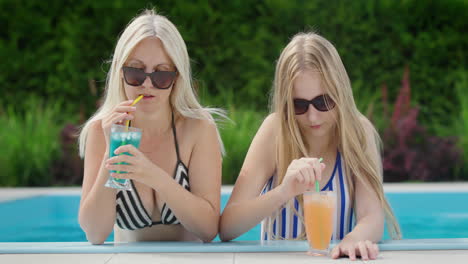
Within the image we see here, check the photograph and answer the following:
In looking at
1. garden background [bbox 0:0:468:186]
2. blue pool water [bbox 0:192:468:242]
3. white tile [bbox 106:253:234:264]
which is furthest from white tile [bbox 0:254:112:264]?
garden background [bbox 0:0:468:186]

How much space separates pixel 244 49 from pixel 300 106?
19.3ft

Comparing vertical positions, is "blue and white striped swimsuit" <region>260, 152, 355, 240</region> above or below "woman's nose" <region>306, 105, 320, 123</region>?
below

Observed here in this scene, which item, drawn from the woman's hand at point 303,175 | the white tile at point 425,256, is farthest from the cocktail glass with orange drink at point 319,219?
the white tile at point 425,256

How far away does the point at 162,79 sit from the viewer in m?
2.46

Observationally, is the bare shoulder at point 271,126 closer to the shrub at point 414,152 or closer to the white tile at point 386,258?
the white tile at point 386,258

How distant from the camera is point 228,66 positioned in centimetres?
834

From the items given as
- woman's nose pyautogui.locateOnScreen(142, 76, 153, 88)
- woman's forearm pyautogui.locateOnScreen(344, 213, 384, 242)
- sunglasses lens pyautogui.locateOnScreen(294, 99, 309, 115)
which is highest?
woman's nose pyautogui.locateOnScreen(142, 76, 153, 88)

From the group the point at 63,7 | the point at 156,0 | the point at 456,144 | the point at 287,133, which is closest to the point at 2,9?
the point at 63,7

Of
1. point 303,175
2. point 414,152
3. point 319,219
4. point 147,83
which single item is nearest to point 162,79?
point 147,83

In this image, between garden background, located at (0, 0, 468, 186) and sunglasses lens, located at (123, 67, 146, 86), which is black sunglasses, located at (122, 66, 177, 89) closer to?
sunglasses lens, located at (123, 67, 146, 86)

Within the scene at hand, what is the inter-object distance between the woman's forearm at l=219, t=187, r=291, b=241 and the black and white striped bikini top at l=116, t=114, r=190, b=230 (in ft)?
0.76

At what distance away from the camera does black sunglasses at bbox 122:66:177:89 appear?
2445 millimetres

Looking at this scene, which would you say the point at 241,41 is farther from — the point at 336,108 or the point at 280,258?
the point at 280,258

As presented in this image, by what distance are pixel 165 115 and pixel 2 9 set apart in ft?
21.2
